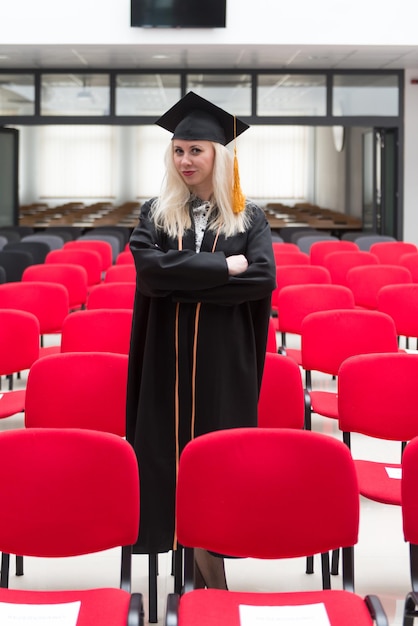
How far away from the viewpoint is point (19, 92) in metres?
14.1

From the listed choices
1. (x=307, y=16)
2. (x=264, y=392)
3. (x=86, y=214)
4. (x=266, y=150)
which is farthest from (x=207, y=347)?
(x=266, y=150)

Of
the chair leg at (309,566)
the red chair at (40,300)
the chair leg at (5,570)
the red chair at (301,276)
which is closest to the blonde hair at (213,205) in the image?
the chair leg at (5,570)

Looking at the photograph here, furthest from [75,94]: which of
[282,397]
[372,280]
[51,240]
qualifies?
[282,397]

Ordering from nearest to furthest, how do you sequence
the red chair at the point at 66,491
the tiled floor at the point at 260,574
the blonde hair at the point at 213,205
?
the red chair at the point at 66,491, the blonde hair at the point at 213,205, the tiled floor at the point at 260,574

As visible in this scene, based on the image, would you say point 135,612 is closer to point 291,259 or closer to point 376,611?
point 376,611

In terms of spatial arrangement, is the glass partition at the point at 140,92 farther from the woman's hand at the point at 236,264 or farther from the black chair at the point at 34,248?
the woman's hand at the point at 236,264

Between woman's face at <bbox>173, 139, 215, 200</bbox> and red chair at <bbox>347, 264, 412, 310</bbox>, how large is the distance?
4.73m

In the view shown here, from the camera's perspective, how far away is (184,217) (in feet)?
9.82

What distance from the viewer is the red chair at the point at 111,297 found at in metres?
6.34

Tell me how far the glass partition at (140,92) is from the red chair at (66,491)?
1181cm

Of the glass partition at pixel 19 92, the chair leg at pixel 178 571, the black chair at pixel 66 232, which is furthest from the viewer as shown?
the glass partition at pixel 19 92

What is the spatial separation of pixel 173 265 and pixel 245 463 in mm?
653

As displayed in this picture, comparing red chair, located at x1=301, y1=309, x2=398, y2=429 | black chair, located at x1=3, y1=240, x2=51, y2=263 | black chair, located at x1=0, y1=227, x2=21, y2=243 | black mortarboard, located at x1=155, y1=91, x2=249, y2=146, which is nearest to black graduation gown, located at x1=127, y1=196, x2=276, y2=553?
black mortarboard, located at x1=155, y1=91, x2=249, y2=146

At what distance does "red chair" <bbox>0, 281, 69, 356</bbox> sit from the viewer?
6340 mm
